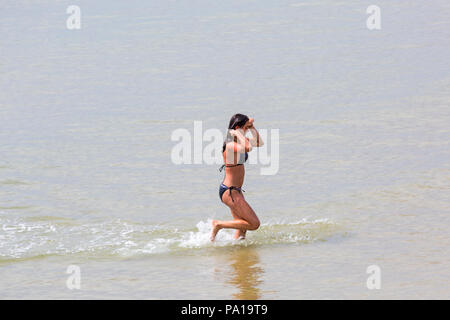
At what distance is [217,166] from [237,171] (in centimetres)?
486

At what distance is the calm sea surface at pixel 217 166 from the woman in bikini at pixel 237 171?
0.97ft

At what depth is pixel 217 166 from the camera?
16312 millimetres

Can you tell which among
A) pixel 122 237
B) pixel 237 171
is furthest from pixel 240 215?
pixel 122 237

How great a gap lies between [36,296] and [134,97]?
12654mm

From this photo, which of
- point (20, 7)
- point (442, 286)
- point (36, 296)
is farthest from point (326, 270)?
point (20, 7)

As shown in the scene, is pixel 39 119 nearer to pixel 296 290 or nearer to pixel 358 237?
pixel 358 237

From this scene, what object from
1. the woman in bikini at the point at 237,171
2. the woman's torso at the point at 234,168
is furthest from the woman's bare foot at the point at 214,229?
the woman's torso at the point at 234,168

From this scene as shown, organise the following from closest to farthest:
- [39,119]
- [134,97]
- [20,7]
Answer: [39,119], [134,97], [20,7]

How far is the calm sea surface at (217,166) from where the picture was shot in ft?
34.7

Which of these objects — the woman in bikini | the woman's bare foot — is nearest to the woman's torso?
the woman in bikini

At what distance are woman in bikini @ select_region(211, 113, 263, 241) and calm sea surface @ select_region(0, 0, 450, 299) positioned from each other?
29 centimetres

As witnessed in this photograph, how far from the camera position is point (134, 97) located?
875 inches

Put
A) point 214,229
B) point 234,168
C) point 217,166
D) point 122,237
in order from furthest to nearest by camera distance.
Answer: point 217,166 < point 122,237 < point 214,229 < point 234,168

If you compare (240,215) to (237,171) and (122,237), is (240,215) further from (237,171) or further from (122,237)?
(122,237)
